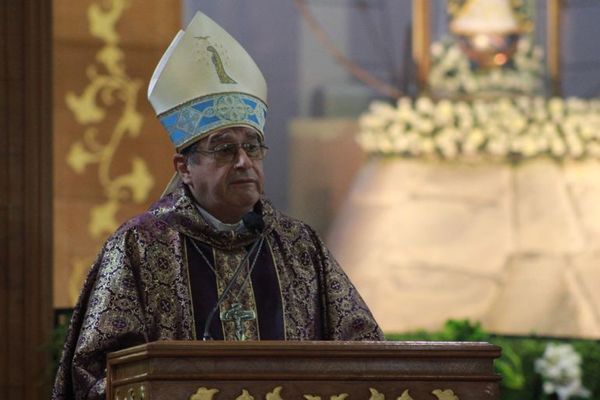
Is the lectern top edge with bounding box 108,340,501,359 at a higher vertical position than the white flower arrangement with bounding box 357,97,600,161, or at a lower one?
lower

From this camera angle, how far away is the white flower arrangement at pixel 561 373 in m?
6.07

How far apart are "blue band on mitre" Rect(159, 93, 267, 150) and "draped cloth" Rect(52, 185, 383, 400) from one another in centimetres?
13

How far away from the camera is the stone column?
197 inches

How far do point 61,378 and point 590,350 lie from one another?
295 centimetres

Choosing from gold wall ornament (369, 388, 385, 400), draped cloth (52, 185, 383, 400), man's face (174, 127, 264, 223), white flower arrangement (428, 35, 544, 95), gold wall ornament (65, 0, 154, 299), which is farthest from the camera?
white flower arrangement (428, 35, 544, 95)

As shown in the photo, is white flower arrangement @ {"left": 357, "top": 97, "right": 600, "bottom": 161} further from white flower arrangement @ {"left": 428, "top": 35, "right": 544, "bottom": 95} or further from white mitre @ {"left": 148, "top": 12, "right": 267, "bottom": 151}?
white mitre @ {"left": 148, "top": 12, "right": 267, "bottom": 151}

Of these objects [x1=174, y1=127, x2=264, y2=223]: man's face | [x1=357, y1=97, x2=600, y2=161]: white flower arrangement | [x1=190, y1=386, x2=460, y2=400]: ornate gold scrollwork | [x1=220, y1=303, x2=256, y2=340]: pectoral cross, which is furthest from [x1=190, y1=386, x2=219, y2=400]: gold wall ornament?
[x1=357, y1=97, x2=600, y2=161]: white flower arrangement

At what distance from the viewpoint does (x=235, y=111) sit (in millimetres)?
3912

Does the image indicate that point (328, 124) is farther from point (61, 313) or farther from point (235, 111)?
point (235, 111)

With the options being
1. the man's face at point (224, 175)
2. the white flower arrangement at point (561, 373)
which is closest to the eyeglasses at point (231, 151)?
the man's face at point (224, 175)

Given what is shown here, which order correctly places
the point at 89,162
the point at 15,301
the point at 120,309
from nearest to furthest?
the point at 120,309 < the point at 15,301 < the point at 89,162

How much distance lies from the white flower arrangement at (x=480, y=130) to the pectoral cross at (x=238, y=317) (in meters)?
3.98

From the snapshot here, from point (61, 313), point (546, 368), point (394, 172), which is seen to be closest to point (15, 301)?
point (61, 313)

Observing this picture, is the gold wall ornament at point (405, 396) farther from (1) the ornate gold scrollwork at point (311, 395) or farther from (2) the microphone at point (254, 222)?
(2) the microphone at point (254, 222)
